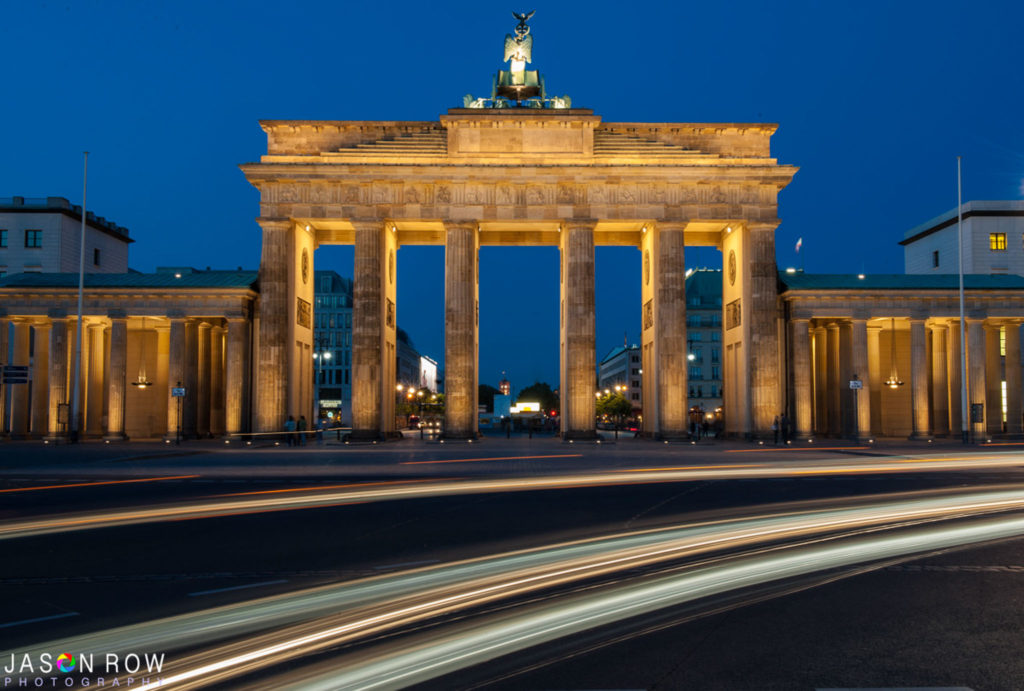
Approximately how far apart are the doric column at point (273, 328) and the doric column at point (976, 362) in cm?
4252

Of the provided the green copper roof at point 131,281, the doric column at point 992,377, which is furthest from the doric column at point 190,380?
the doric column at point 992,377

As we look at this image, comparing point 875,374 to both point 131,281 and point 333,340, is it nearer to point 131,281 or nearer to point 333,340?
point 131,281

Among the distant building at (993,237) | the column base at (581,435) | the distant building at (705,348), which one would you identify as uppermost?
the distant building at (993,237)

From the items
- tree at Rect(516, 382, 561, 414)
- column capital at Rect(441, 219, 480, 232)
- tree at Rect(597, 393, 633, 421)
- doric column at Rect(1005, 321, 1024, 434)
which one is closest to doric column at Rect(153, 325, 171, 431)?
column capital at Rect(441, 219, 480, 232)

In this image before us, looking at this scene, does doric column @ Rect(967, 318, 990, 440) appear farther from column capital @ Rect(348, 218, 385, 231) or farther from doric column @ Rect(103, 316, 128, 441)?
doric column @ Rect(103, 316, 128, 441)

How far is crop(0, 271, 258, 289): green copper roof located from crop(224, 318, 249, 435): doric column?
2.72 m

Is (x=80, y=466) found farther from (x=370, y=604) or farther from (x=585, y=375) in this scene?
(x=585, y=375)

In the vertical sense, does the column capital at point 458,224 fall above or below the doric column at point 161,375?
above

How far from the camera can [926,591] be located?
8148 millimetres

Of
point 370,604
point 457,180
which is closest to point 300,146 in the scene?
point 457,180

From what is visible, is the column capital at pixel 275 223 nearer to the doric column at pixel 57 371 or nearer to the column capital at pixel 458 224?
the column capital at pixel 458 224

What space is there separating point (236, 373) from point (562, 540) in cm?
4178

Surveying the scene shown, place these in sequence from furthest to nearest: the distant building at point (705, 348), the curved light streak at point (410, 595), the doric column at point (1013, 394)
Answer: the distant building at point (705, 348) → the doric column at point (1013, 394) → the curved light streak at point (410, 595)

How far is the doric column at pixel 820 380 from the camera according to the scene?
54.3 metres
